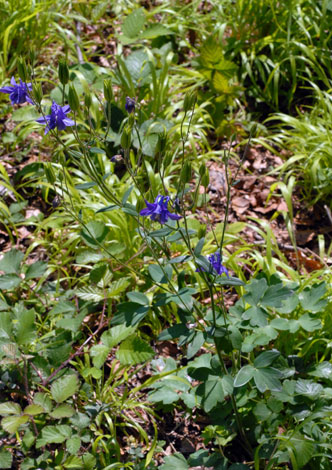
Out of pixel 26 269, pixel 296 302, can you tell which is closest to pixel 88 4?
pixel 26 269

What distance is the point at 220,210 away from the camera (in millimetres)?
3010

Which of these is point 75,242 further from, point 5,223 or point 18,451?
point 18,451

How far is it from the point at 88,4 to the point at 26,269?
2366 mm

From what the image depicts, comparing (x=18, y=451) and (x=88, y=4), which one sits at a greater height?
(x=88, y=4)

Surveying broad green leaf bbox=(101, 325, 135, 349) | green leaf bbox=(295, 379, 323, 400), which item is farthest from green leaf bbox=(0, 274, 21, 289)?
green leaf bbox=(295, 379, 323, 400)

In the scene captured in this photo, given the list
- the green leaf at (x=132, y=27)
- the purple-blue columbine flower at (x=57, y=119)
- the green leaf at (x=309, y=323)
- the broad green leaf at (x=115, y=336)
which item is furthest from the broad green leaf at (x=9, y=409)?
the green leaf at (x=132, y=27)

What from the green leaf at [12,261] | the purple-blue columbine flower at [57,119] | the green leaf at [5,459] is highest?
the purple-blue columbine flower at [57,119]

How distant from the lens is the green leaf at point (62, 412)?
1.76 meters

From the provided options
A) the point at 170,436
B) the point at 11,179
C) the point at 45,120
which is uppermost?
the point at 45,120

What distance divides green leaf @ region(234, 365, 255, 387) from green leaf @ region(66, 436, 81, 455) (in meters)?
0.59

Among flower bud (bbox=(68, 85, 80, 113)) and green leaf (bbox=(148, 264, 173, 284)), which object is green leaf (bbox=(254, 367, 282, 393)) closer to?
green leaf (bbox=(148, 264, 173, 284))

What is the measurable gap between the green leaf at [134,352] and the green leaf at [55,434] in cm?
30

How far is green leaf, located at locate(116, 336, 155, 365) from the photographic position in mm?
1888

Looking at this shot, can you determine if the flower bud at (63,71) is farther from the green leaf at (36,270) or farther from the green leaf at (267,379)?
the green leaf at (267,379)
